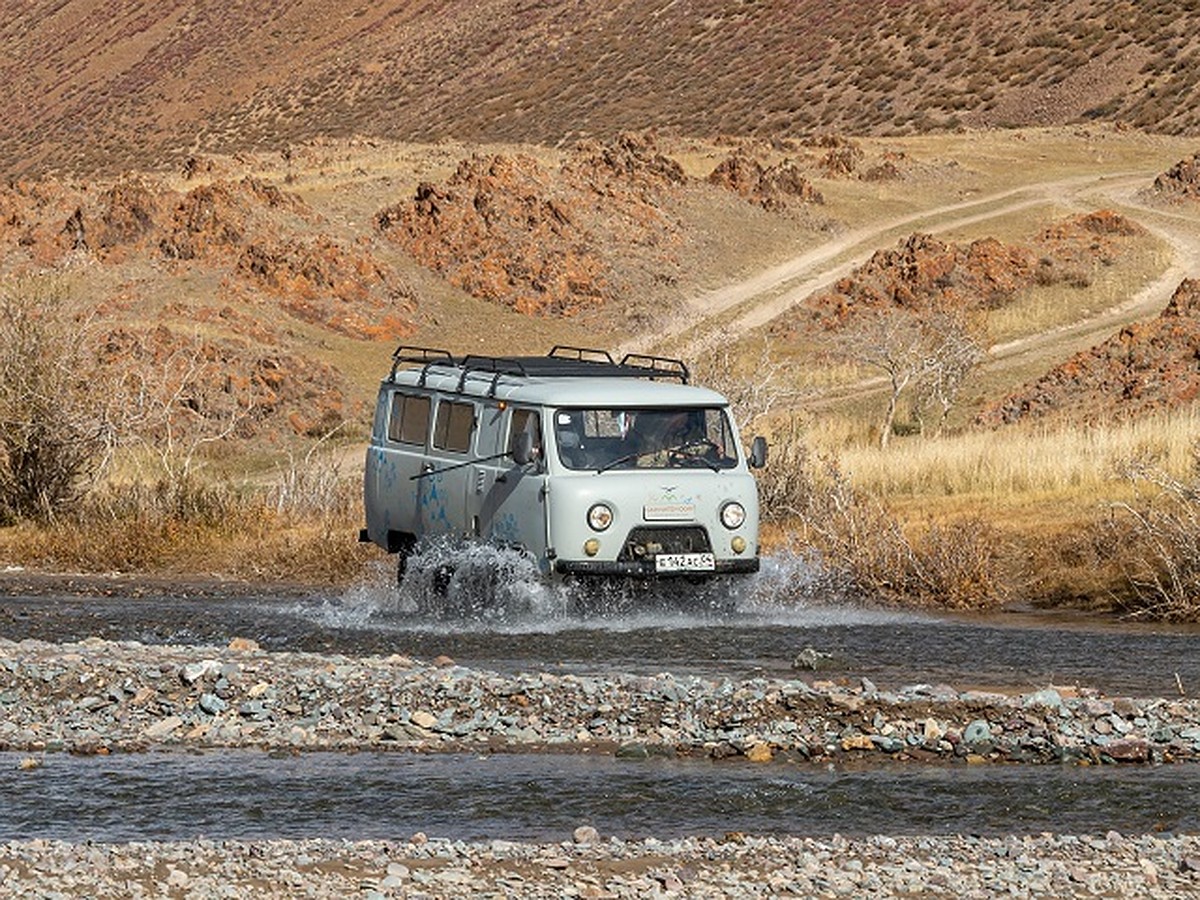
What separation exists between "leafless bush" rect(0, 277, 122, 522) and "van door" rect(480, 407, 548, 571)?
8.71 meters

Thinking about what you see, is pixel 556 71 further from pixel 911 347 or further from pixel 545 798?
pixel 545 798

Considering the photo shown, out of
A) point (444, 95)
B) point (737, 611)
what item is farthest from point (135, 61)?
point (737, 611)

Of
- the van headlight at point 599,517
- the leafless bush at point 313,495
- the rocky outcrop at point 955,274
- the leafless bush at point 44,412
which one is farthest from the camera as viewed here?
the rocky outcrop at point 955,274

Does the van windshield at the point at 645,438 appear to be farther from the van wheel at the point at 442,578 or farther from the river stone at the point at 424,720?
the river stone at the point at 424,720

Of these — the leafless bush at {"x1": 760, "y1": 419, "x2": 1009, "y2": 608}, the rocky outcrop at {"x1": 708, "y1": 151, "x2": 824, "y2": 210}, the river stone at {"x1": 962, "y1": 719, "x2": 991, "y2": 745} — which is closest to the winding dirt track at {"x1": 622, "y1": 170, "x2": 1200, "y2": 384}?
the rocky outcrop at {"x1": 708, "y1": 151, "x2": 824, "y2": 210}

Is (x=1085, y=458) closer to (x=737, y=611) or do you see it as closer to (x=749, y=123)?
(x=737, y=611)

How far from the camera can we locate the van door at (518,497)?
691 inches

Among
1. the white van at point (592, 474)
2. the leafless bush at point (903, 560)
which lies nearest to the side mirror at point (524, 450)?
the white van at point (592, 474)

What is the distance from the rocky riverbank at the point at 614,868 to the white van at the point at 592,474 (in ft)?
23.2

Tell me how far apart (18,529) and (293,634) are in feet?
28.3

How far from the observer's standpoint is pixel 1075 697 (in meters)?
13.9

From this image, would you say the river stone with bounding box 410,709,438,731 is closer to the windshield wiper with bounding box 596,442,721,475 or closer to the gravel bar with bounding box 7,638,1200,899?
the gravel bar with bounding box 7,638,1200,899

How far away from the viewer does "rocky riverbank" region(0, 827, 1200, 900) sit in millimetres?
9242

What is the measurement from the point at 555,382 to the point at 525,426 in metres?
0.70
